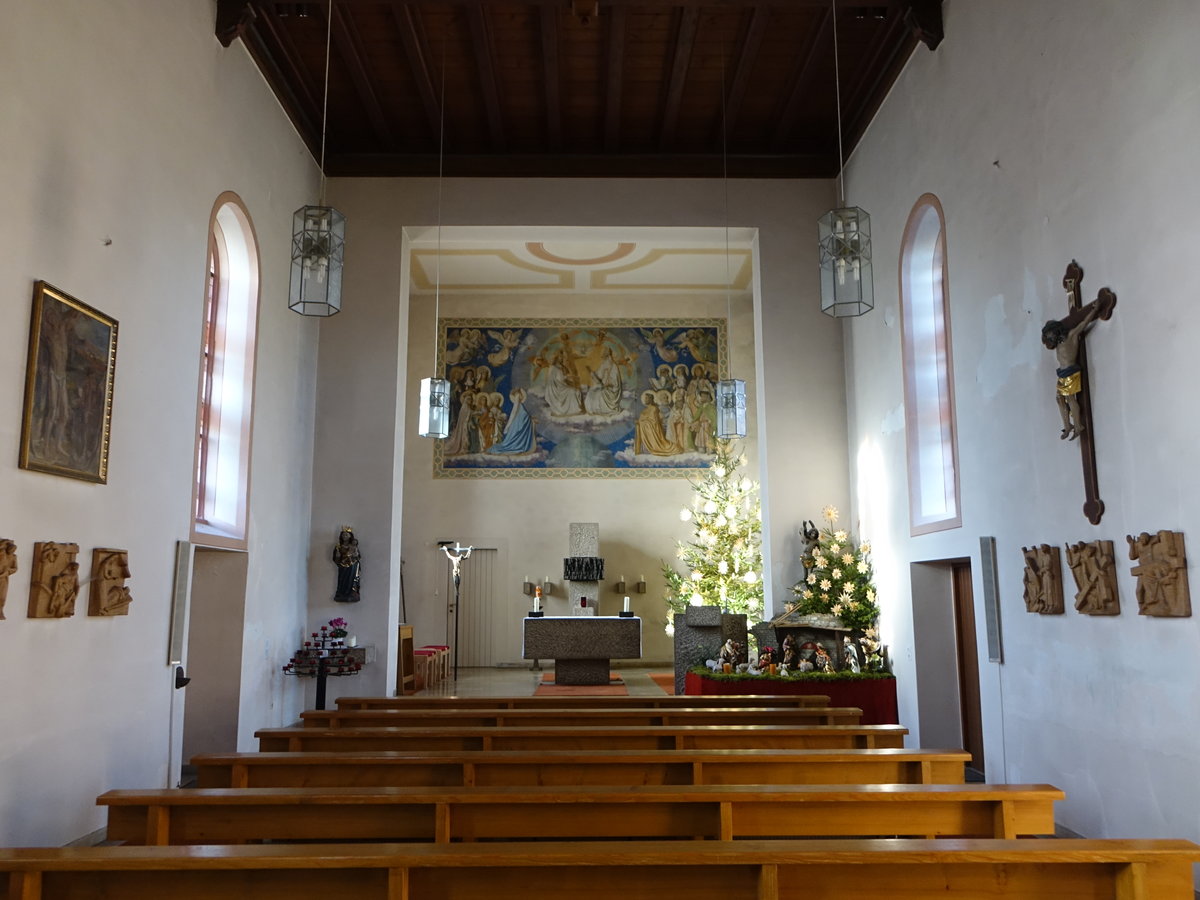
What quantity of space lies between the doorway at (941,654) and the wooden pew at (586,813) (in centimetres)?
560

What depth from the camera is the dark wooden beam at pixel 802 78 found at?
944 centimetres

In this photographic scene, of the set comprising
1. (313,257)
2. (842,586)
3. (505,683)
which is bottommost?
(505,683)

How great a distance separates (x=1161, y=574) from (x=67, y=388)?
6188mm

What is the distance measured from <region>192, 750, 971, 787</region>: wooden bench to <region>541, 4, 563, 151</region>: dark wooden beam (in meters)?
6.93

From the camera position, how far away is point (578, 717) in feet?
21.4

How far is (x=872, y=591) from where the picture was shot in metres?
10.5

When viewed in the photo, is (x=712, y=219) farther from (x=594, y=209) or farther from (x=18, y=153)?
(x=18, y=153)

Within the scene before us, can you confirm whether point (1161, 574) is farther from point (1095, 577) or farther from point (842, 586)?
point (842, 586)

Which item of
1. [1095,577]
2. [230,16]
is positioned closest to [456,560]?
[230,16]

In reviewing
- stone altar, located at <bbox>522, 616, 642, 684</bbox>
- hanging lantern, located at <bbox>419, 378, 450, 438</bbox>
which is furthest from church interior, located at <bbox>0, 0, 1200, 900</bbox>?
stone altar, located at <bbox>522, 616, 642, 684</bbox>

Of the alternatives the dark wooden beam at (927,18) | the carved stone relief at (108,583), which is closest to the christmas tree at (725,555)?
the dark wooden beam at (927,18)

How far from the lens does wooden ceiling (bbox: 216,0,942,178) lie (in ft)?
29.9

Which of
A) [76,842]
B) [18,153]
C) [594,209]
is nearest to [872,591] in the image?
[594,209]

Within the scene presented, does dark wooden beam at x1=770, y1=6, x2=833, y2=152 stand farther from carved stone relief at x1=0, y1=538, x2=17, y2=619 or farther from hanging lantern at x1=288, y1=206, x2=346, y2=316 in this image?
carved stone relief at x1=0, y1=538, x2=17, y2=619
